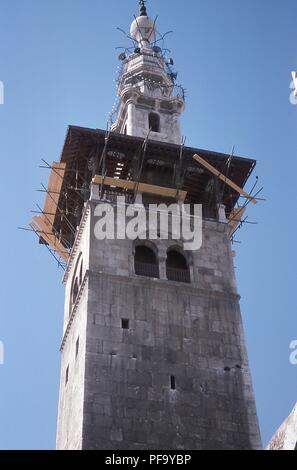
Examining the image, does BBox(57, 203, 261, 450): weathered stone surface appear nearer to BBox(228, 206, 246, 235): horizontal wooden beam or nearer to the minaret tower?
the minaret tower

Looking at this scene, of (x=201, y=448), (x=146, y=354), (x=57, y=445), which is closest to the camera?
(x=201, y=448)

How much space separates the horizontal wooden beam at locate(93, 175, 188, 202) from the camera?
1623 inches

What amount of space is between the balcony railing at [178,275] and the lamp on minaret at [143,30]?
2212 cm

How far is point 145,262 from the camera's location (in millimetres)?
39344

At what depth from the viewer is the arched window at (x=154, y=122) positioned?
48.3 meters

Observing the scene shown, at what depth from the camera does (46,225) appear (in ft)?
152

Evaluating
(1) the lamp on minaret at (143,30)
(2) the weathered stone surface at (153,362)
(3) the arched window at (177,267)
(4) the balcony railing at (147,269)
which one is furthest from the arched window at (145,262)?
(1) the lamp on minaret at (143,30)

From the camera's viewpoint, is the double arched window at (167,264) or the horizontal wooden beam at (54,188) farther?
the horizontal wooden beam at (54,188)

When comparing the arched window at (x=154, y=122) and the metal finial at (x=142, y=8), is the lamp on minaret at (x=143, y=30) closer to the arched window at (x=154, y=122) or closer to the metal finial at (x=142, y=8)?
the metal finial at (x=142, y=8)

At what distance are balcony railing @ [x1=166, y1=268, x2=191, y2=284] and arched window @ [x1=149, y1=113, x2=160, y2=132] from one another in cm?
1136

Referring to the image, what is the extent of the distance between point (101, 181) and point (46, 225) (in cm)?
627
